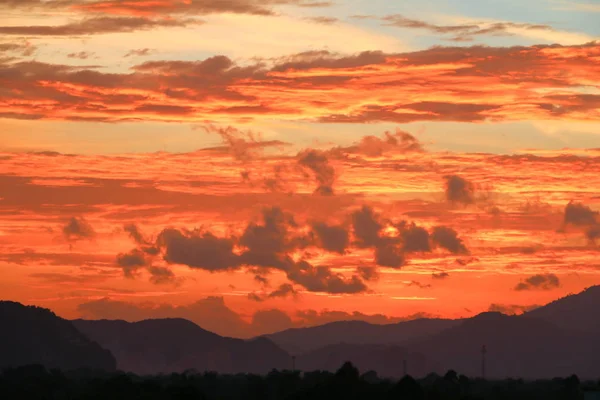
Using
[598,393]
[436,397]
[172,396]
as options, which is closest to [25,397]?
[172,396]

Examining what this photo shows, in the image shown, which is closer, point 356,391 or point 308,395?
point 308,395

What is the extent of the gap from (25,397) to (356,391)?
55.1 meters

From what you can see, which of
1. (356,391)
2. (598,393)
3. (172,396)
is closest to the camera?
(172,396)

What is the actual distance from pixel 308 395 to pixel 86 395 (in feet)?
115

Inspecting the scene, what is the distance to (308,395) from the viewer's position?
532ft

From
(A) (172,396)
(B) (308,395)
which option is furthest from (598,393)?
(A) (172,396)

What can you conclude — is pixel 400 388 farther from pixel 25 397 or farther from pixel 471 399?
pixel 25 397

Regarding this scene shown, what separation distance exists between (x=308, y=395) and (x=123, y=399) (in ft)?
86.1

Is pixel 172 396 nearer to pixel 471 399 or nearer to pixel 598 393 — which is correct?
pixel 471 399

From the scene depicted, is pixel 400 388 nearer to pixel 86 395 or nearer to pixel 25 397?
pixel 86 395

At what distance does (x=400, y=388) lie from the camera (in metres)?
167

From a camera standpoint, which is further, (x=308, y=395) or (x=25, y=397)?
(x=25, y=397)

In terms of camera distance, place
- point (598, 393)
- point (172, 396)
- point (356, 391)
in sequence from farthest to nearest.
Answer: point (598, 393)
point (356, 391)
point (172, 396)

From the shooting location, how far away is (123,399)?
166625 mm
